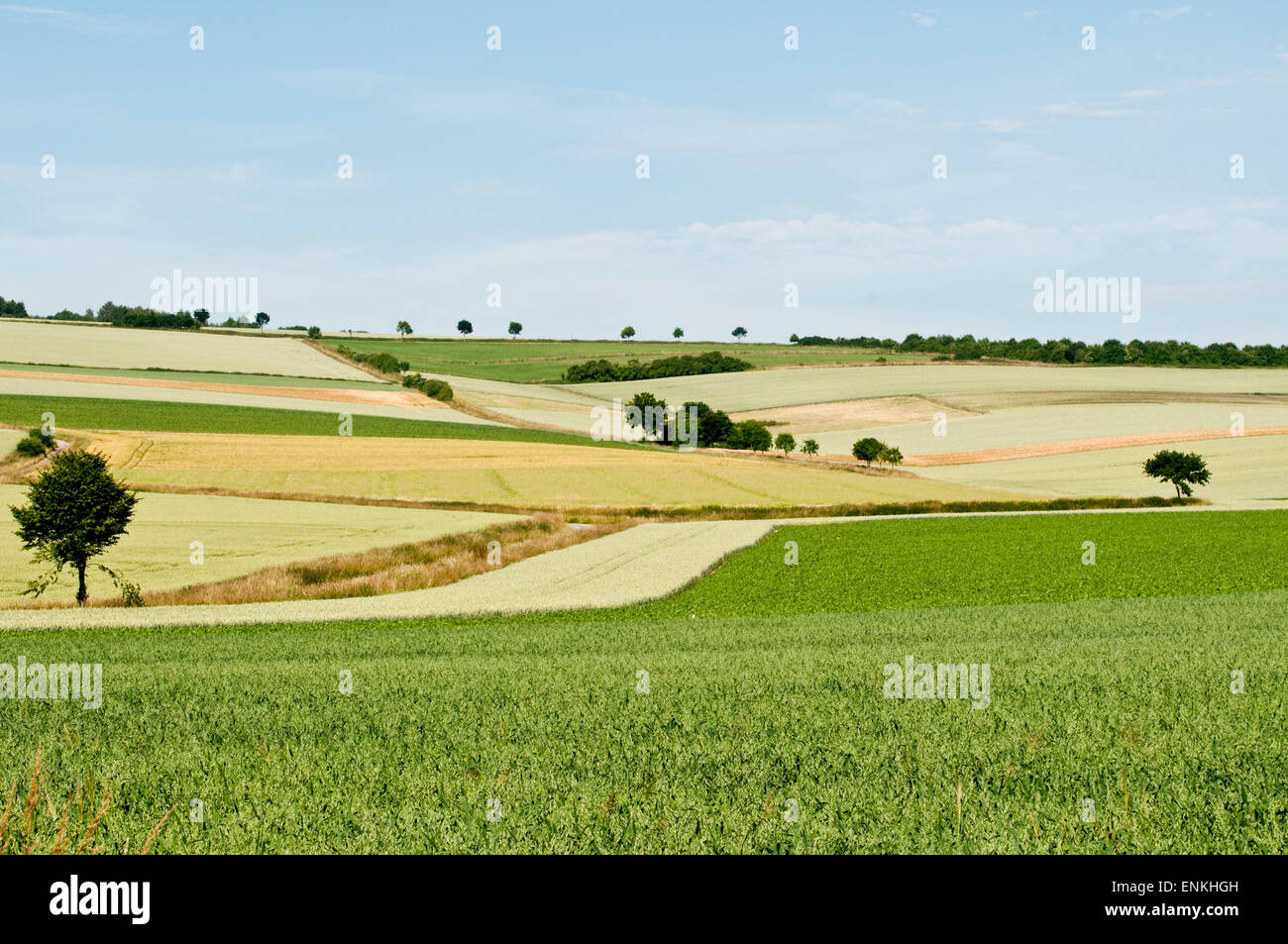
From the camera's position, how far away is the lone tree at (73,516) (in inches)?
1220

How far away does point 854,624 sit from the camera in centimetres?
2353

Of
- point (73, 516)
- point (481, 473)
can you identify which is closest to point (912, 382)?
point (481, 473)

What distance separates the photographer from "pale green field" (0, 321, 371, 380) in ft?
370

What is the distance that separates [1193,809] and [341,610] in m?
25.3

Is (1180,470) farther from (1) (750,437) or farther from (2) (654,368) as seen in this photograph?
(2) (654,368)

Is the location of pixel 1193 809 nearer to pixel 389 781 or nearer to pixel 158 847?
pixel 389 781

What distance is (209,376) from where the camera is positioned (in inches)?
4348

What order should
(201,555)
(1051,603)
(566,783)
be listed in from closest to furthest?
(566,783), (1051,603), (201,555)

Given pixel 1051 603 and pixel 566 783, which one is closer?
pixel 566 783

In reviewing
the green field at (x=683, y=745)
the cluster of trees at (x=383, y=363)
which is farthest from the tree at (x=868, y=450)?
the cluster of trees at (x=383, y=363)

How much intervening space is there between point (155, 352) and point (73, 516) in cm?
10420

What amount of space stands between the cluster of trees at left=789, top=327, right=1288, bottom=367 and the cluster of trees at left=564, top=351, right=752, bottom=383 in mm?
33815

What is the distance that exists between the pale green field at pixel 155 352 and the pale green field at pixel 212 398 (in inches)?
649

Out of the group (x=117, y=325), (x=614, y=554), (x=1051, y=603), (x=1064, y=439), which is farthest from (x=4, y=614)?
(x=117, y=325)
